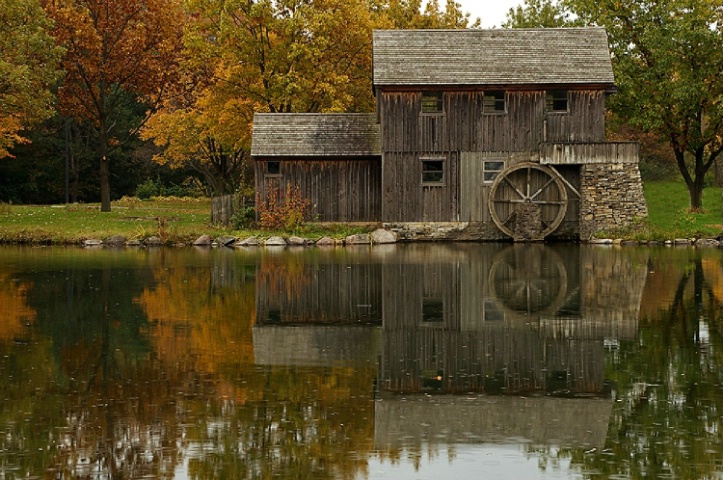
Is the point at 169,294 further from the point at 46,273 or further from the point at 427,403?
the point at 427,403

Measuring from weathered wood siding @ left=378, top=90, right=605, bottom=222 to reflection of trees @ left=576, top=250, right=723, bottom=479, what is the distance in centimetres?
2320

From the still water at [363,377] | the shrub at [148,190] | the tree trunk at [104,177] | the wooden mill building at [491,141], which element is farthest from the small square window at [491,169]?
the shrub at [148,190]

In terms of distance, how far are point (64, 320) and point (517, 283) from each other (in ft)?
35.2

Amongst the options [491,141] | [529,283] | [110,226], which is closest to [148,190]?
[110,226]

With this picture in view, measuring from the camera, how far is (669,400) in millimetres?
12039

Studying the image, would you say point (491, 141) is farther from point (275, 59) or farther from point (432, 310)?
point (432, 310)

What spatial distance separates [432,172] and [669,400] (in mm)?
31179

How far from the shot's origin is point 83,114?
55.3m

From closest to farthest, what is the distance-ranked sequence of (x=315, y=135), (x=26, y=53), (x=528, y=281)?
1. (x=528, y=281)
2. (x=315, y=135)
3. (x=26, y=53)

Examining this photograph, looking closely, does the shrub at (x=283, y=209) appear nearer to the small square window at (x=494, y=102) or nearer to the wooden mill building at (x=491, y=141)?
the wooden mill building at (x=491, y=141)

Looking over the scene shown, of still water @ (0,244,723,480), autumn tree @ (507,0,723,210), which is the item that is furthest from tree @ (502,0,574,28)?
still water @ (0,244,723,480)

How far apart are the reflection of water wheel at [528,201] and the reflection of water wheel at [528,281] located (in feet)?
19.1

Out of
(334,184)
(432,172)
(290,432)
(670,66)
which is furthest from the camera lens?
(670,66)

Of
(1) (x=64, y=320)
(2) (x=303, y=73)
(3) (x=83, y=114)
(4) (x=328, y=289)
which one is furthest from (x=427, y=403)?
(3) (x=83, y=114)
